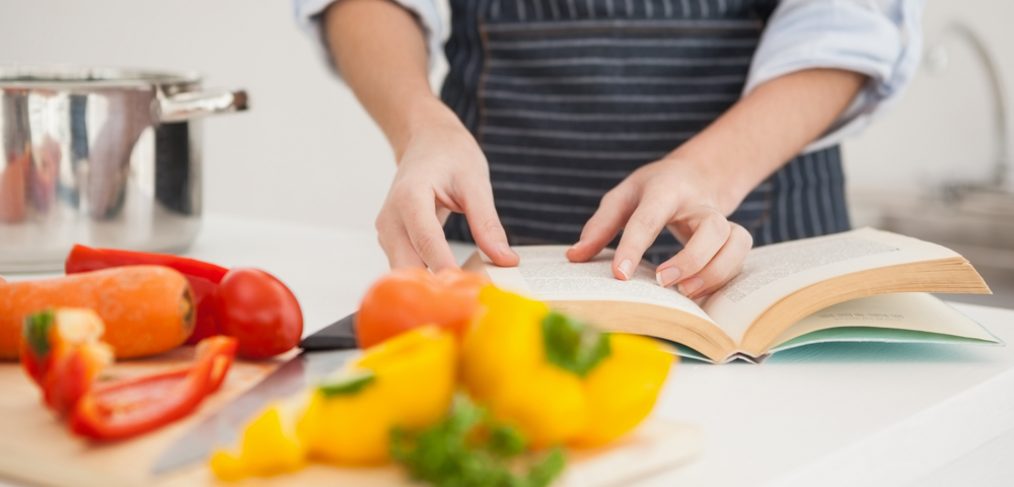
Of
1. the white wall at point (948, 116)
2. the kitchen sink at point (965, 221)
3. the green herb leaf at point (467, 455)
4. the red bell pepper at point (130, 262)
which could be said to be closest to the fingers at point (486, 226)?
the red bell pepper at point (130, 262)

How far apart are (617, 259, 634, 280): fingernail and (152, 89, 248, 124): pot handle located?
514mm

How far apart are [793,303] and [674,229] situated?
0.24 metres

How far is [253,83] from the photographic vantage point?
3801mm

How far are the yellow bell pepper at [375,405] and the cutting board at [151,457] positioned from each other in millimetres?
12

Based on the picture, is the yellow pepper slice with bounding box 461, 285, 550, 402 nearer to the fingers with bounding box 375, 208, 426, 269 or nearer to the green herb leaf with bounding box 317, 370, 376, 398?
the green herb leaf with bounding box 317, 370, 376, 398

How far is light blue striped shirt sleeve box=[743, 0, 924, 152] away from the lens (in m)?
1.26

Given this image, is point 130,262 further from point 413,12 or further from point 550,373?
point 413,12

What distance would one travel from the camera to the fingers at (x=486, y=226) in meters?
0.95

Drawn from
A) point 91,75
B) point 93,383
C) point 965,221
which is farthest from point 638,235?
point 965,221

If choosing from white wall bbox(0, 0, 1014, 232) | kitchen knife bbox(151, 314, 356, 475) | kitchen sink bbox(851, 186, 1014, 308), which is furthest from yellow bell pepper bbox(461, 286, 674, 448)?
white wall bbox(0, 0, 1014, 232)

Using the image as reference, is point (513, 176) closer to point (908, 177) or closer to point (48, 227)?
point (48, 227)

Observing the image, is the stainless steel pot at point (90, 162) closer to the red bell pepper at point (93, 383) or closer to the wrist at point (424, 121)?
the wrist at point (424, 121)

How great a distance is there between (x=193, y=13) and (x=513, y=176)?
8.68 feet

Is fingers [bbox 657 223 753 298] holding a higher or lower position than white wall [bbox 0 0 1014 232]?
higher
